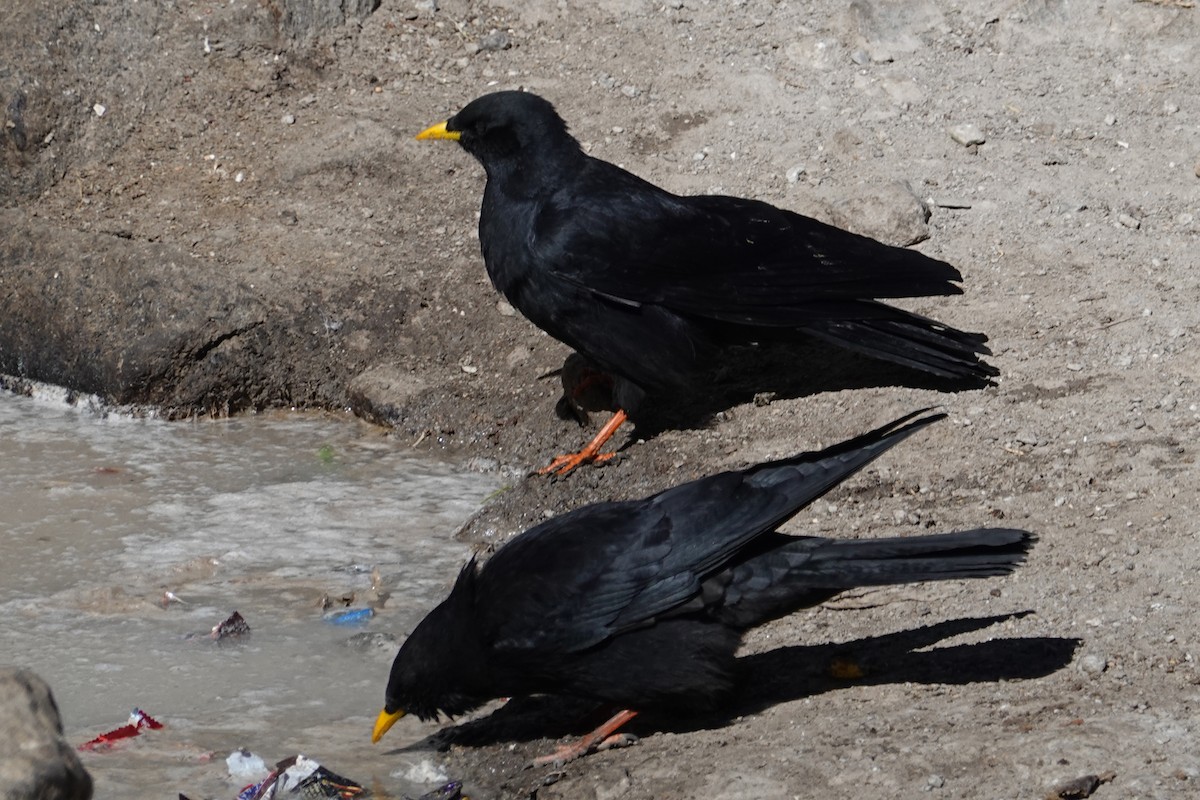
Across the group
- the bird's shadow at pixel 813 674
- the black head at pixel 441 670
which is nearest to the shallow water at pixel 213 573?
the black head at pixel 441 670

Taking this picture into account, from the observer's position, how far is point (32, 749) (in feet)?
10.4

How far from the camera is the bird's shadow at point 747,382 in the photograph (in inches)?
270

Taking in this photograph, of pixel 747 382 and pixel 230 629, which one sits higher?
pixel 747 382

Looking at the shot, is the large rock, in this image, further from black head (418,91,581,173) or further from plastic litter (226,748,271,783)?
black head (418,91,581,173)

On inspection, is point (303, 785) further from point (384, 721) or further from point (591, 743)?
point (591, 743)

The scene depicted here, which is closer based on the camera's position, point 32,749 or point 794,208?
point 32,749

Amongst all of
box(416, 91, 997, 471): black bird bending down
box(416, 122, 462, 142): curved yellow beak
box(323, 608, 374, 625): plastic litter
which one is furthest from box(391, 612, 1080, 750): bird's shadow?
box(416, 122, 462, 142): curved yellow beak

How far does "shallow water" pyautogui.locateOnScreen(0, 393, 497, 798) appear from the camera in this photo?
4941mm

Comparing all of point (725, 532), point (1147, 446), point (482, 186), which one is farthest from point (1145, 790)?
point (482, 186)

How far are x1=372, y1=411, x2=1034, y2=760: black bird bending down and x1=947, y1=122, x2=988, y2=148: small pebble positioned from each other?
13.8ft

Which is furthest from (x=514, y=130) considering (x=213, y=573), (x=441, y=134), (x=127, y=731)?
(x=127, y=731)

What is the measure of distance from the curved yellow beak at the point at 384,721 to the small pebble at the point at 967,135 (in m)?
5.09

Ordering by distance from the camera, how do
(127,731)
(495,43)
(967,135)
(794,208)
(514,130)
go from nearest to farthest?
(127,731), (514,130), (794,208), (967,135), (495,43)

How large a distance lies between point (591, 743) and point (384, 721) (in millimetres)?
634
